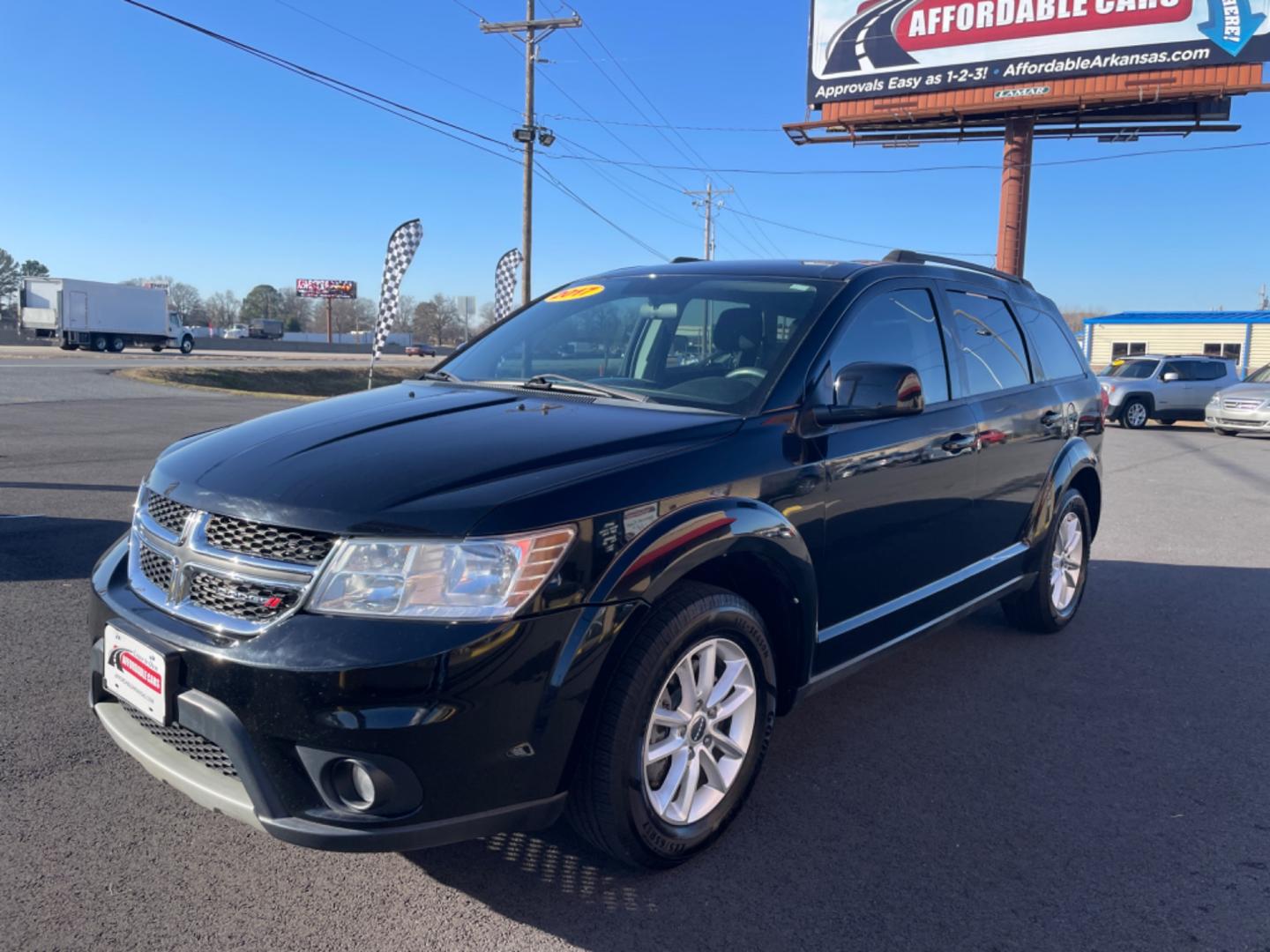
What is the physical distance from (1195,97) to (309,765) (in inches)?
1159

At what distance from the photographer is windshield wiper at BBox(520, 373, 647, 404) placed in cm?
344

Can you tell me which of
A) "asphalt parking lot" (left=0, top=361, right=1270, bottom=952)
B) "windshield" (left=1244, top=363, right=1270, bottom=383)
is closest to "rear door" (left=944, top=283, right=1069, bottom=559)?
"asphalt parking lot" (left=0, top=361, right=1270, bottom=952)

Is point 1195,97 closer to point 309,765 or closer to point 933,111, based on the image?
point 933,111

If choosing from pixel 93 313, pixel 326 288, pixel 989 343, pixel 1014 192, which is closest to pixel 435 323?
pixel 326 288

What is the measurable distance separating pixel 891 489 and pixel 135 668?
2561mm

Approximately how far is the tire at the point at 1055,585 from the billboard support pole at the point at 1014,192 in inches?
968

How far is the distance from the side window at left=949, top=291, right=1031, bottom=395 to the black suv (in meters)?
0.27

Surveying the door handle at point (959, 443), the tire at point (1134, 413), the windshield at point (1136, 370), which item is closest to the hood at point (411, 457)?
the door handle at point (959, 443)

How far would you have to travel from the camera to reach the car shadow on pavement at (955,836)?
265 centimetres

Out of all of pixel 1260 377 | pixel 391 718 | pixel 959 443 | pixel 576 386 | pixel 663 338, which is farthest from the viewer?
pixel 1260 377

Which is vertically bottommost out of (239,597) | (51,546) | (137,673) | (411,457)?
(51,546)

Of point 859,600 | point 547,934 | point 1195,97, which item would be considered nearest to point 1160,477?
point 859,600

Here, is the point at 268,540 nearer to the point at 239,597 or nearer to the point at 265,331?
the point at 239,597

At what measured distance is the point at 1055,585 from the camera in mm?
5391
